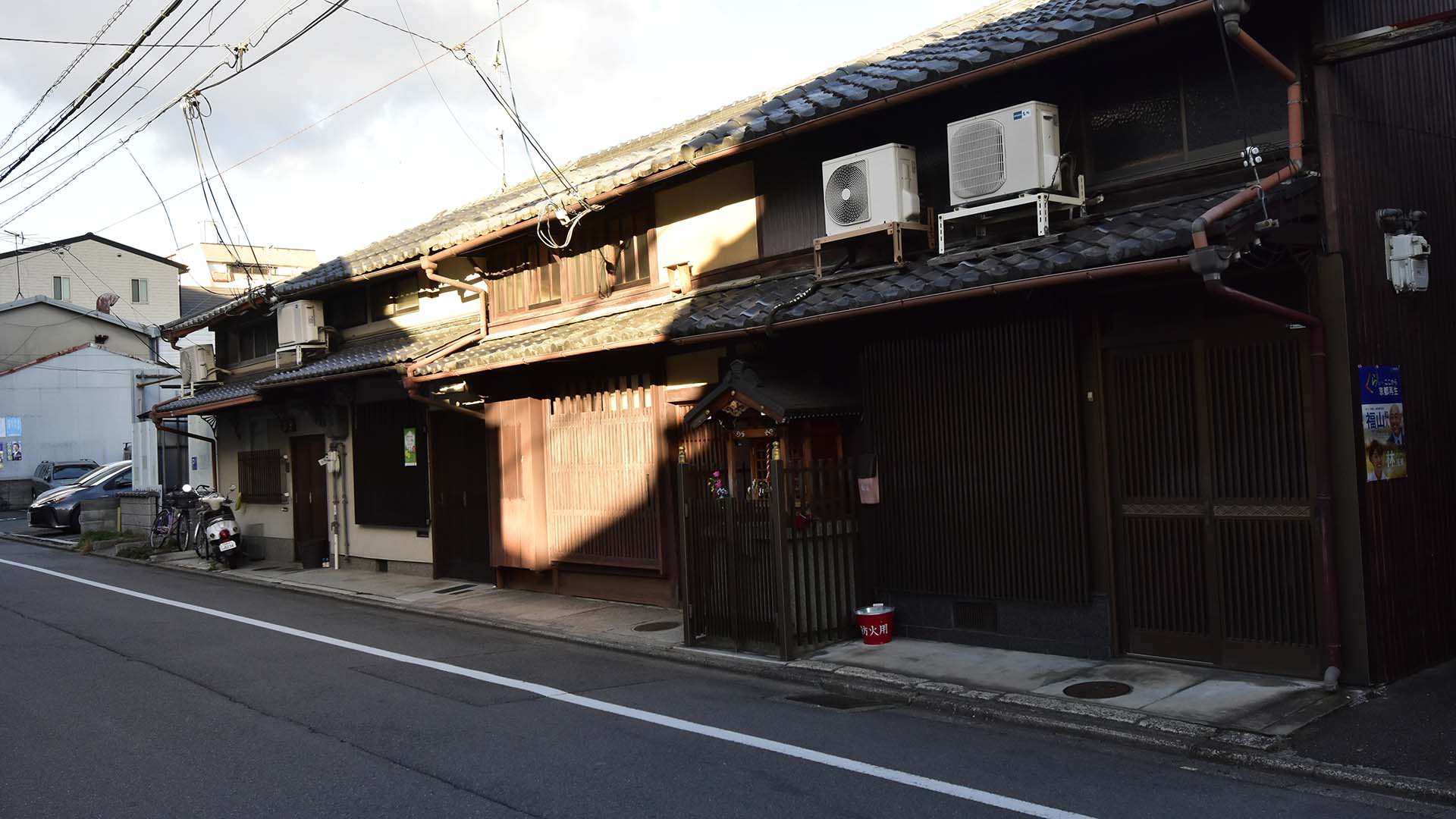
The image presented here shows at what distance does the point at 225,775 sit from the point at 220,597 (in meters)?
11.0

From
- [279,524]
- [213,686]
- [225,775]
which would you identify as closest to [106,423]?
[279,524]

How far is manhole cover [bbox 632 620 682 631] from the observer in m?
12.3

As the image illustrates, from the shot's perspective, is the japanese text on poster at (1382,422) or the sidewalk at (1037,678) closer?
the sidewalk at (1037,678)

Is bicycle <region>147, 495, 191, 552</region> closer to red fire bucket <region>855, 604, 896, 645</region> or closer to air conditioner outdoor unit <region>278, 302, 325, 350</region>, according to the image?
air conditioner outdoor unit <region>278, 302, 325, 350</region>

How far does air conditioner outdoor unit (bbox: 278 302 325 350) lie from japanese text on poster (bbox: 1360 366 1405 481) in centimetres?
1816

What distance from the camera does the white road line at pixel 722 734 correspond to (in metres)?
5.94

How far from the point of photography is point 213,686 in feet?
32.0

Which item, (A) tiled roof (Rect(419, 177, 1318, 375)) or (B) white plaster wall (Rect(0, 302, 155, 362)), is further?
(B) white plaster wall (Rect(0, 302, 155, 362))

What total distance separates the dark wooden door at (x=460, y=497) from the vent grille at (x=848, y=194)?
777 cm

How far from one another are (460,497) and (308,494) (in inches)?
236

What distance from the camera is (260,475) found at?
23062 millimetres

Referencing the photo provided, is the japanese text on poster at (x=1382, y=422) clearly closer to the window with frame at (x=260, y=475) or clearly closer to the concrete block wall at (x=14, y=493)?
the window with frame at (x=260, y=475)

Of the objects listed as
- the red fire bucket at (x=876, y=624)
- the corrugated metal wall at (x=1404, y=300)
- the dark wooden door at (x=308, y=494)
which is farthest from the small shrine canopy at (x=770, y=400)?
the dark wooden door at (x=308, y=494)

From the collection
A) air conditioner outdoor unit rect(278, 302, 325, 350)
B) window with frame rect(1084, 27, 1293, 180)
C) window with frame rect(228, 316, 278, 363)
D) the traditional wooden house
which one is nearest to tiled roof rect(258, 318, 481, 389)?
air conditioner outdoor unit rect(278, 302, 325, 350)
